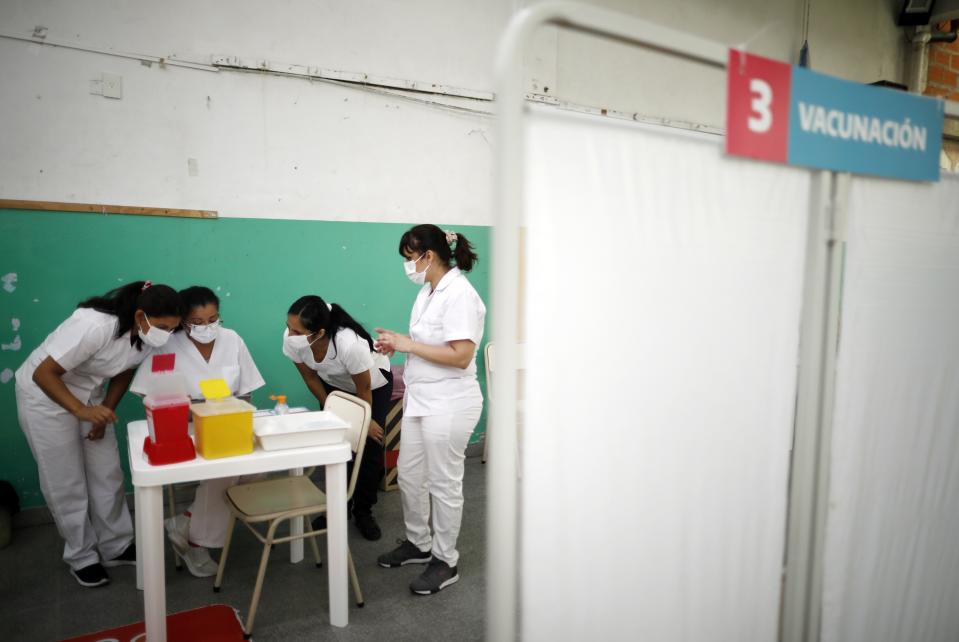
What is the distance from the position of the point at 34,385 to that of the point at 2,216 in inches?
41.5

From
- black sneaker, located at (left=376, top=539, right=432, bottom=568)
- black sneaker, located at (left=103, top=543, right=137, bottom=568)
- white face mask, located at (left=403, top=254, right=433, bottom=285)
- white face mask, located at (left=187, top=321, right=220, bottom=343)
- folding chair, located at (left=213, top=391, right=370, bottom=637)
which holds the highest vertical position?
white face mask, located at (left=403, top=254, right=433, bottom=285)

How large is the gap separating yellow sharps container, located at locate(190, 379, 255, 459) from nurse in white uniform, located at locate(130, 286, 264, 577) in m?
0.59

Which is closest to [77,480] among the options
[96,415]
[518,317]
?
[96,415]

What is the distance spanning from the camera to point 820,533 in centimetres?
134

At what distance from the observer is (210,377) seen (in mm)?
2805

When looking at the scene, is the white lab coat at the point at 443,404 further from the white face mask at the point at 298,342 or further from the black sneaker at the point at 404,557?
the white face mask at the point at 298,342

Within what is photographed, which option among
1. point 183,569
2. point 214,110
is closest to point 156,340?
point 183,569

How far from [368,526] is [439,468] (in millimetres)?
866

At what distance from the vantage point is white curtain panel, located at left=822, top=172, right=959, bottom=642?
1.32 m

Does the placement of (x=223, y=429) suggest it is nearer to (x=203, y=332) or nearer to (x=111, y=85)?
(x=203, y=332)

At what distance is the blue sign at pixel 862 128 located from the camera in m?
1.17

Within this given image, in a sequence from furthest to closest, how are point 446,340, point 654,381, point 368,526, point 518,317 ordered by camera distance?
1. point 368,526
2. point 446,340
3. point 654,381
4. point 518,317

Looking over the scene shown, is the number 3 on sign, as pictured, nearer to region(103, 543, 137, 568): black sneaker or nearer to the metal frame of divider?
the metal frame of divider

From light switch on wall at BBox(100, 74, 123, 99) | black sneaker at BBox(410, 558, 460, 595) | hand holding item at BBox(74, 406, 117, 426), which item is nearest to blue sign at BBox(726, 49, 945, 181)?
black sneaker at BBox(410, 558, 460, 595)
